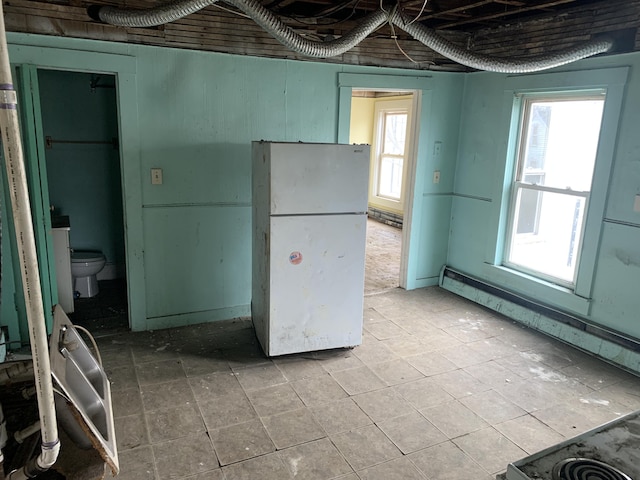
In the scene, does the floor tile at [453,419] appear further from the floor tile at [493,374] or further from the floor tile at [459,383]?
the floor tile at [493,374]

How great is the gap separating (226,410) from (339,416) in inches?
28.1

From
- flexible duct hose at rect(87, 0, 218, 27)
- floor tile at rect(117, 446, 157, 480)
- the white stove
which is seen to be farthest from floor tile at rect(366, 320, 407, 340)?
flexible duct hose at rect(87, 0, 218, 27)

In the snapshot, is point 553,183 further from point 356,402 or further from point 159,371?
point 159,371

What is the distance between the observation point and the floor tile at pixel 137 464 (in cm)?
238

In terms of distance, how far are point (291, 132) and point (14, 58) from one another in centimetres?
210

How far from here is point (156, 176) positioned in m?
3.78

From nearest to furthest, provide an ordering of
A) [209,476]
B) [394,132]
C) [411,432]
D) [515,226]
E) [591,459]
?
1. [591,459]
2. [209,476]
3. [411,432]
4. [515,226]
5. [394,132]

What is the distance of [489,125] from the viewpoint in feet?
15.3

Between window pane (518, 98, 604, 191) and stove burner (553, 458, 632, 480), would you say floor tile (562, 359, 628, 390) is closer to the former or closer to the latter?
window pane (518, 98, 604, 191)

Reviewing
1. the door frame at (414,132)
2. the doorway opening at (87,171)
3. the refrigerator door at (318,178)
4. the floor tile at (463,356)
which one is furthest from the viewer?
the doorway opening at (87,171)

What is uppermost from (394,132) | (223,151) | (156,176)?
(394,132)

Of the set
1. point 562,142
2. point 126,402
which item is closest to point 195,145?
point 126,402

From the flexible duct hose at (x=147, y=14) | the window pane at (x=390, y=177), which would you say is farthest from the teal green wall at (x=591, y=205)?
the window pane at (x=390, y=177)

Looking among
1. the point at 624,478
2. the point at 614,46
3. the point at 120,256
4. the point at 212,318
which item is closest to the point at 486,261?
the point at 614,46
